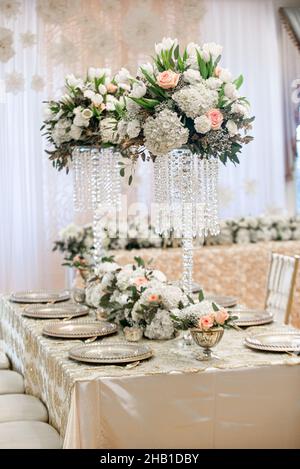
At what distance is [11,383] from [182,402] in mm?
1406

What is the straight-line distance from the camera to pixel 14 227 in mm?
7723

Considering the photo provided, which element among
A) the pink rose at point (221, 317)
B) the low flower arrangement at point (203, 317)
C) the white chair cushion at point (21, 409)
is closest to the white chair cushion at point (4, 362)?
the white chair cushion at point (21, 409)

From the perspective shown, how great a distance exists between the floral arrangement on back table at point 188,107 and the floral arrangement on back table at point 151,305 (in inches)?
22.8

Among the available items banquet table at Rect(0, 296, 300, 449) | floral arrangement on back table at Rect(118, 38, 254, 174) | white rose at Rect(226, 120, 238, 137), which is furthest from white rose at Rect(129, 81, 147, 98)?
banquet table at Rect(0, 296, 300, 449)

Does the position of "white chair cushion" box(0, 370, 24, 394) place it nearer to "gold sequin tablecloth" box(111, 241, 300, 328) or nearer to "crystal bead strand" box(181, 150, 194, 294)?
"crystal bead strand" box(181, 150, 194, 294)

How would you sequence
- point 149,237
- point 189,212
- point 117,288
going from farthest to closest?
1. point 149,237
2. point 117,288
3. point 189,212

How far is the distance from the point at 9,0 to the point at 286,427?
241 inches

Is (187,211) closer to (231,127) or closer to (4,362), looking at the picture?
(231,127)

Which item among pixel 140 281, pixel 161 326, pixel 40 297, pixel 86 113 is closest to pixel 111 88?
pixel 86 113

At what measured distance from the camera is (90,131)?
4195 mm

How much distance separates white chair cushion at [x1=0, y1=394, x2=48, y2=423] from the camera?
122 inches

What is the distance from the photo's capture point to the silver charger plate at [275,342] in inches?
110

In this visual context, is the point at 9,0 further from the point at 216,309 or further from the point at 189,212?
the point at 216,309
